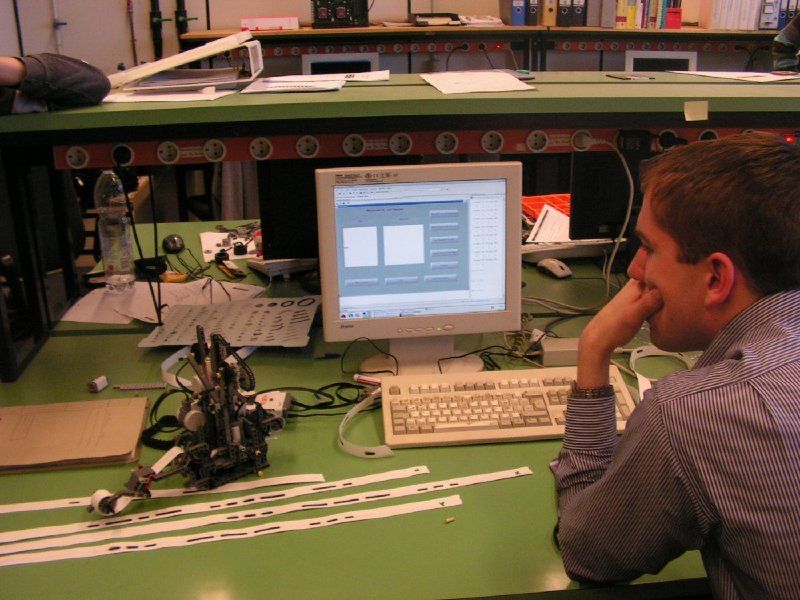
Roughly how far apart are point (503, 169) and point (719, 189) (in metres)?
0.58

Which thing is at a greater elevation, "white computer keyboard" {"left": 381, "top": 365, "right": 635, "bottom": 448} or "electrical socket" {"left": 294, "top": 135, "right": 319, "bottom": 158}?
"electrical socket" {"left": 294, "top": 135, "right": 319, "bottom": 158}

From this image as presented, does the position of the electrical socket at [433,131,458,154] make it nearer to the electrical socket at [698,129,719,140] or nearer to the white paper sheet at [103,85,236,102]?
the white paper sheet at [103,85,236,102]

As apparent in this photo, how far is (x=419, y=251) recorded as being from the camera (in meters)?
1.43

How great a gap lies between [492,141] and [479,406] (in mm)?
570

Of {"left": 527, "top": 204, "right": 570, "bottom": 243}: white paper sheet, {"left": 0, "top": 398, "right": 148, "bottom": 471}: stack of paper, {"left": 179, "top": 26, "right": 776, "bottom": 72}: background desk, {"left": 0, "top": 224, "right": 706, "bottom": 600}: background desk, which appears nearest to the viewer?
{"left": 0, "top": 224, "right": 706, "bottom": 600}: background desk

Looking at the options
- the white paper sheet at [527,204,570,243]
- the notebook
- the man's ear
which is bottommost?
the white paper sheet at [527,204,570,243]

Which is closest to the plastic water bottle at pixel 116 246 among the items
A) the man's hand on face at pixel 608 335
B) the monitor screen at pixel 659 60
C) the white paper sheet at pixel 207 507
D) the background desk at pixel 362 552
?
the background desk at pixel 362 552

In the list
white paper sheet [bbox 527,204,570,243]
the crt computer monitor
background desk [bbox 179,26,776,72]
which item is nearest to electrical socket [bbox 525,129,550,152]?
the crt computer monitor

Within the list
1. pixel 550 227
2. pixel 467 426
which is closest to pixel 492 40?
pixel 550 227

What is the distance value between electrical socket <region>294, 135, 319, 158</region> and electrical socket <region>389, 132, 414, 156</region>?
0.16 metres

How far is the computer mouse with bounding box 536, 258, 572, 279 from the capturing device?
2.02 meters

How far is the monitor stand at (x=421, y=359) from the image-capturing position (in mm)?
1496

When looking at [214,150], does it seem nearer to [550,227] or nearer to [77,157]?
[77,157]

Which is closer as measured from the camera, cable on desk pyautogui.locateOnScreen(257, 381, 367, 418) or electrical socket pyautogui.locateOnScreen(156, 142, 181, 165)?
cable on desk pyautogui.locateOnScreen(257, 381, 367, 418)
